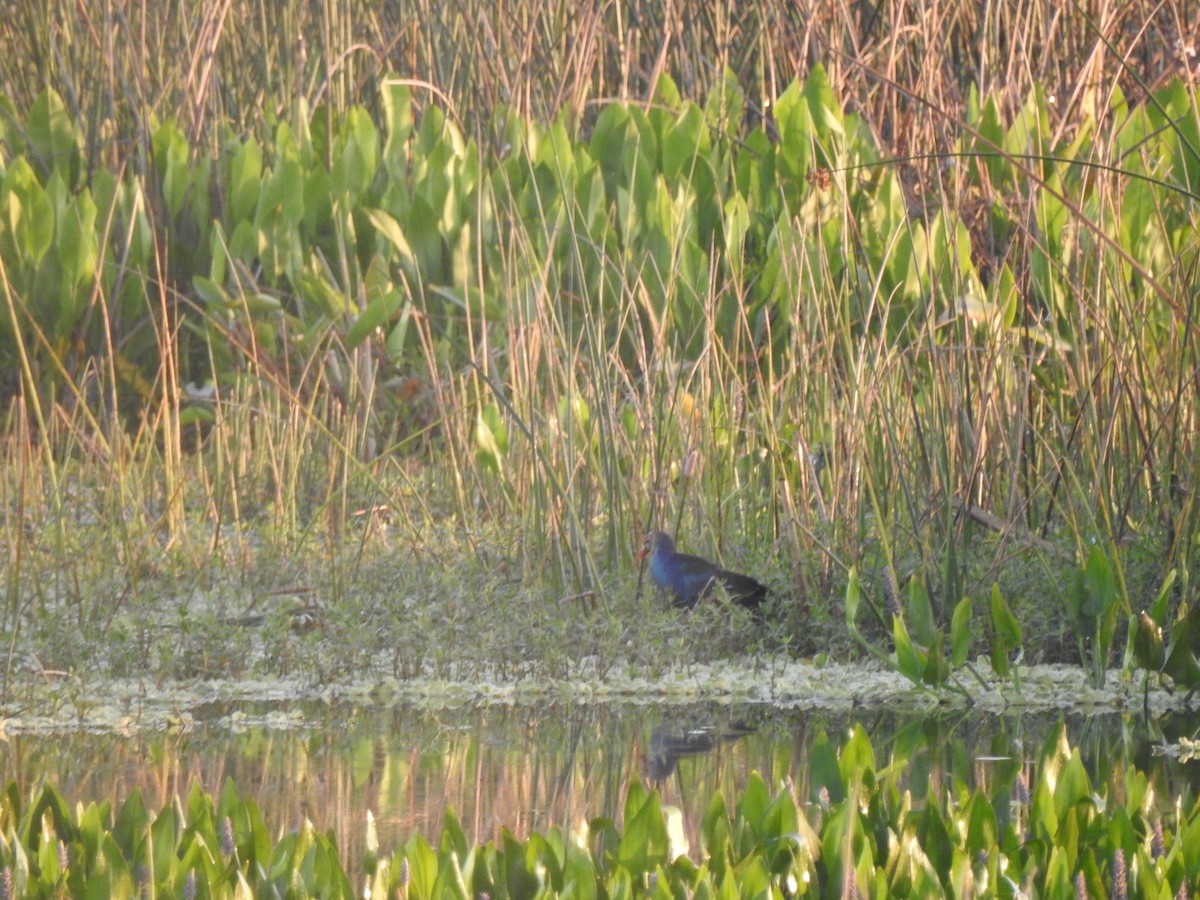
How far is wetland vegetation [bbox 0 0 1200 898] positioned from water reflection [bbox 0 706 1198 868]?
0.11m

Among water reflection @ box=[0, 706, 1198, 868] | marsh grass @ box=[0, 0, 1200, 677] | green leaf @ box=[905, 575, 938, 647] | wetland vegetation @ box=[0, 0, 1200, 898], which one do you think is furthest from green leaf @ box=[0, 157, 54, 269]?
green leaf @ box=[905, 575, 938, 647]

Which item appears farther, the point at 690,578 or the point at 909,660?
the point at 690,578

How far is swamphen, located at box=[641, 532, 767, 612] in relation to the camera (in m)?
3.80

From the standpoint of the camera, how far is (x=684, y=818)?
2.62 metres

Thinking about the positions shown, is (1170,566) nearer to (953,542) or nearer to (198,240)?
(953,542)

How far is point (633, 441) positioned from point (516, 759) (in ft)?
5.60

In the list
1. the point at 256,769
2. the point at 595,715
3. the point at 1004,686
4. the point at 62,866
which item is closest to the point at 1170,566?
the point at 1004,686

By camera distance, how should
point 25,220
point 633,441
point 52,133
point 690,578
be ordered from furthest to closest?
point 52,133 < point 25,220 < point 633,441 < point 690,578

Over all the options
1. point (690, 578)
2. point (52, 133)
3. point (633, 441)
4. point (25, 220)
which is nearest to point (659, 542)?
point (690, 578)

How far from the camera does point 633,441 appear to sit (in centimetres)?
465

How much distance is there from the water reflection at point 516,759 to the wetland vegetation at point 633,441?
0.11 m

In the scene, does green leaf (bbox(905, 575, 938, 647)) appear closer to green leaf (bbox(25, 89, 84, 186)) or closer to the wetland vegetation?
the wetland vegetation

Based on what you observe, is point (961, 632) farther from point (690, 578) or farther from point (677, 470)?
point (677, 470)

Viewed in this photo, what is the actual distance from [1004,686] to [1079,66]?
3.20m
